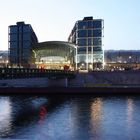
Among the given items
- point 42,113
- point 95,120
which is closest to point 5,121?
point 42,113

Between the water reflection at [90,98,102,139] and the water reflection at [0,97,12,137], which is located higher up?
the water reflection at [0,97,12,137]

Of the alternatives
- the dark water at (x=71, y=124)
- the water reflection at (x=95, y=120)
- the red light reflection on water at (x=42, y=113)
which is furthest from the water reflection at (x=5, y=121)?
the water reflection at (x=95, y=120)

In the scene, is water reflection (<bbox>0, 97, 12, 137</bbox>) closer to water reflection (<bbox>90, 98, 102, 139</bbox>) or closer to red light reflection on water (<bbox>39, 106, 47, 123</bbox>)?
red light reflection on water (<bbox>39, 106, 47, 123</bbox>)

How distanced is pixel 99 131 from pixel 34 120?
11.4 m

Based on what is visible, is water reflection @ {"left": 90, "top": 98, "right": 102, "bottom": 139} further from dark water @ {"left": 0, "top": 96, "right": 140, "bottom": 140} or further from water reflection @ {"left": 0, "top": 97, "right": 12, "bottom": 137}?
water reflection @ {"left": 0, "top": 97, "right": 12, "bottom": 137}

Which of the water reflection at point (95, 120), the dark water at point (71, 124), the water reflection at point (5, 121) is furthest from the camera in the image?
the water reflection at point (95, 120)

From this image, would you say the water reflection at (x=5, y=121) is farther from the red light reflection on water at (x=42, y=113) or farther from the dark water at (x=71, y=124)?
the red light reflection on water at (x=42, y=113)

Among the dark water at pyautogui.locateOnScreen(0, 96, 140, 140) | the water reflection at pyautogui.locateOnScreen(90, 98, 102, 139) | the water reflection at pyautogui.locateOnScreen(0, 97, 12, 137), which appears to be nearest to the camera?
the dark water at pyautogui.locateOnScreen(0, 96, 140, 140)

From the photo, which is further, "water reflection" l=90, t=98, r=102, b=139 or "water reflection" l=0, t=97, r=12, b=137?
"water reflection" l=90, t=98, r=102, b=139

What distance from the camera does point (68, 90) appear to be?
105 m

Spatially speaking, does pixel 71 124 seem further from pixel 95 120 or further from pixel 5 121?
pixel 5 121

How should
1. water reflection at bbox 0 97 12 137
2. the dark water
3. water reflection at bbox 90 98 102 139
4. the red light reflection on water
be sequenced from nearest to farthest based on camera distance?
the dark water
water reflection at bbox 0 97 12 137
water reflection at bbox 90 98 102 139
the red light reflection on water

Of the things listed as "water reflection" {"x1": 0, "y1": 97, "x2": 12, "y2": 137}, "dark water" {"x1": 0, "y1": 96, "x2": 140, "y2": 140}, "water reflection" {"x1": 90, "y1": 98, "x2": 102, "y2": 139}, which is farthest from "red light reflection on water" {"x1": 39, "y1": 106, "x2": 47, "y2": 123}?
"water reflection" {"x1": 90, "y1": 98, "x2": 102, "y2": 139}

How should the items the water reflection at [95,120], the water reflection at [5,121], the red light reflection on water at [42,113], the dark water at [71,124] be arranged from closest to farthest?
the dark water at [71,124], the water reflection at [5,121], the water reflection at [95,120], the red light reflection on water at [42,113]
